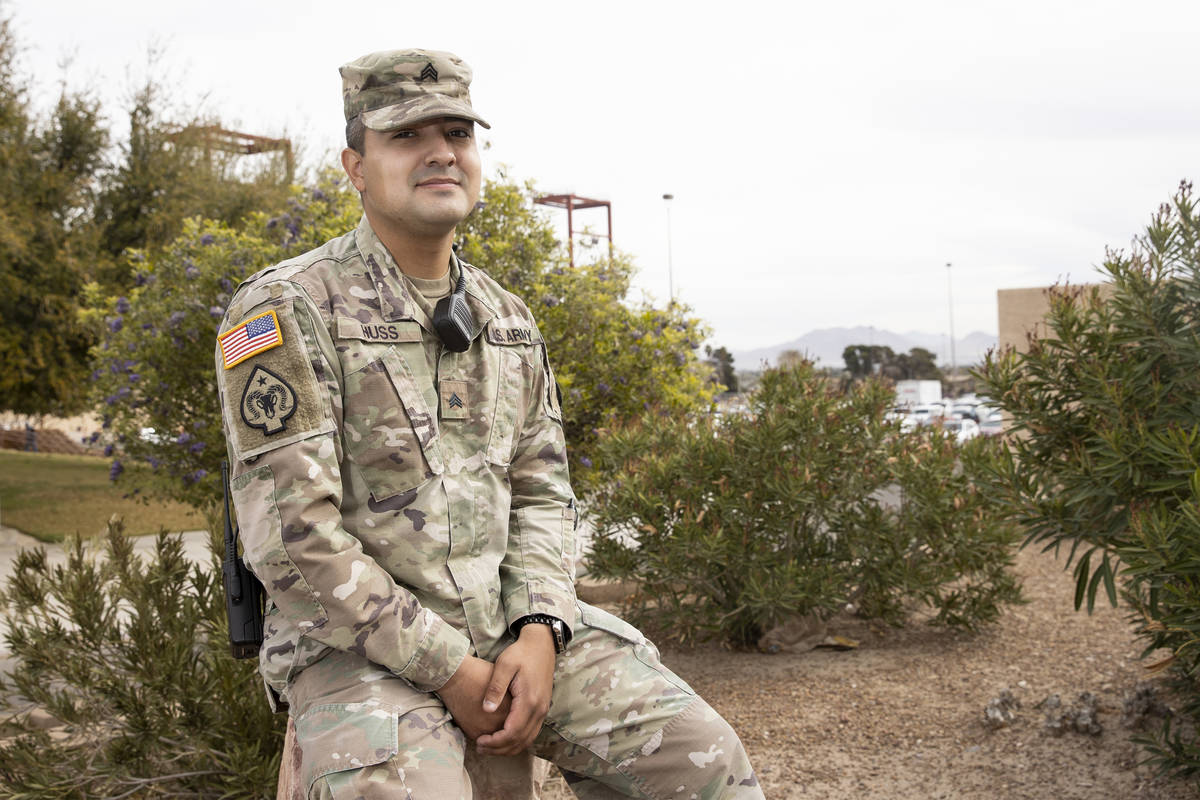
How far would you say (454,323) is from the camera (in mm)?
2248

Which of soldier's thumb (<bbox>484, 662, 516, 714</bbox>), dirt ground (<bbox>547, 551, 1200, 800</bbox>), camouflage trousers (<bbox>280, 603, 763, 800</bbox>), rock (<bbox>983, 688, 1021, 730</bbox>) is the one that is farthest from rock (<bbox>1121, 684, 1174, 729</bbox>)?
soldier's thumb (<bbox>484, 662, 516, 714</bbox>)

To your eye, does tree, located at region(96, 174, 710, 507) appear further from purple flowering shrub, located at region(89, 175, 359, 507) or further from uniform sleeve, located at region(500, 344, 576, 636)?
uniform sleeve, located at region(500, 344, 576, 636)

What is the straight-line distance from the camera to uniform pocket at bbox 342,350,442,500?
2129mm

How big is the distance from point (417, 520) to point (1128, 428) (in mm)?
2419

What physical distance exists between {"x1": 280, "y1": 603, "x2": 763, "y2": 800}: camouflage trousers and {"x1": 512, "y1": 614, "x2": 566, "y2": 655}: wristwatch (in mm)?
44

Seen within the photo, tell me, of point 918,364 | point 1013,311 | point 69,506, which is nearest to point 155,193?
A: point 69,506

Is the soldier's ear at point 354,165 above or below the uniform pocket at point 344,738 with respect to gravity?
above

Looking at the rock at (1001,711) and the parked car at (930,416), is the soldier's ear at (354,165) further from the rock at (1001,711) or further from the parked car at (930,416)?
the parked car at (930,416)

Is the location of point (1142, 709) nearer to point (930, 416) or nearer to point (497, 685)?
point (930, 416)

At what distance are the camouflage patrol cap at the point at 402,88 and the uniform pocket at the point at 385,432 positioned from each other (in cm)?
53

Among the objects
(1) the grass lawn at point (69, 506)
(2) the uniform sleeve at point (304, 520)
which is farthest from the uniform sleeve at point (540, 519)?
(1) the grass lawn at point (69, 506)

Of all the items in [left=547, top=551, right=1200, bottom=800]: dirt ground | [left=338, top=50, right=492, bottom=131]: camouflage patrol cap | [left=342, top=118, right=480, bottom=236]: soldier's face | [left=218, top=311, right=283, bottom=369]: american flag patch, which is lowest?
[left=547, top=551, right=1200, bottom=800]: dirt ground

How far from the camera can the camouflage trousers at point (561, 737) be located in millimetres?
1836

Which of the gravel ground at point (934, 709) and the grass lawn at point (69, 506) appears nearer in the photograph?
the gravel ground at point (934, 709)
